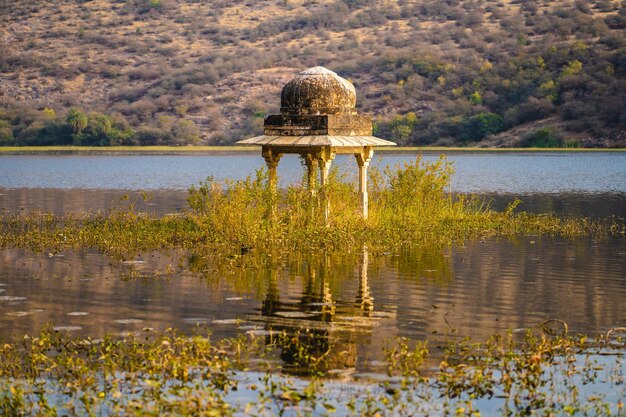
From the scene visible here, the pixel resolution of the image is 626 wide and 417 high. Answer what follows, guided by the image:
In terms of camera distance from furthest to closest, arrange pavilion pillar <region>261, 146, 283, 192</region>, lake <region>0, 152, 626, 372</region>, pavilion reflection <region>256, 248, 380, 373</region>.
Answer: pavilion pillar <region>261, 146, 283, 192</region> → lake <region>0, 152, 626, 372</region> → pavilion reflection <region>256, 248, 380, 373</region>

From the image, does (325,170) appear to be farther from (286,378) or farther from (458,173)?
(458,173)

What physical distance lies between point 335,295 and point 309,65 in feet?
370

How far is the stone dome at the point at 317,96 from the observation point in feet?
82.8

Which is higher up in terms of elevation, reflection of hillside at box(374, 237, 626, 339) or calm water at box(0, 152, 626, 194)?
calm water at box(0, 152, 626, 194)

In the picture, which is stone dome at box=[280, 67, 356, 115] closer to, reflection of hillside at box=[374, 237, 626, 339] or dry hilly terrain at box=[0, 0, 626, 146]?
reflection of hillside at box=[374, 237, 626, 339]

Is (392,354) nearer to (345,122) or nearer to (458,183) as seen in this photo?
(345,122)

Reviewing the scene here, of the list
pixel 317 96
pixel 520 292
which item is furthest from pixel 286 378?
pixel 317 96

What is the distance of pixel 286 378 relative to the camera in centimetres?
1191

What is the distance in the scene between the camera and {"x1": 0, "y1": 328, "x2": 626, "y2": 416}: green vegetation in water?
10.9m

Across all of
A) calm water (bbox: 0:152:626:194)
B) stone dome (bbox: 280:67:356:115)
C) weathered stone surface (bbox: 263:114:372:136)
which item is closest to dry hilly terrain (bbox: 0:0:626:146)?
calm water (bbox: 0:152:626:194)

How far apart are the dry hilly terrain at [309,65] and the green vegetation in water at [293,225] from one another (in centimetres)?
7272

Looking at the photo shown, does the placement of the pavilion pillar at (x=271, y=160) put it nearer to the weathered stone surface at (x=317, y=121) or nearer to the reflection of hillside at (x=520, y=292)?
the weathered stone surface at (x=317, y=121)

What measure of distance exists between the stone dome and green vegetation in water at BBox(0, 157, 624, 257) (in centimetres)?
146

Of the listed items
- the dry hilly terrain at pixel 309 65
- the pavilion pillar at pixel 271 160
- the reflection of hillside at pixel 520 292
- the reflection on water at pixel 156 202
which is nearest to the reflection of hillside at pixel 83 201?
the reflection on water at pixel 156 202
